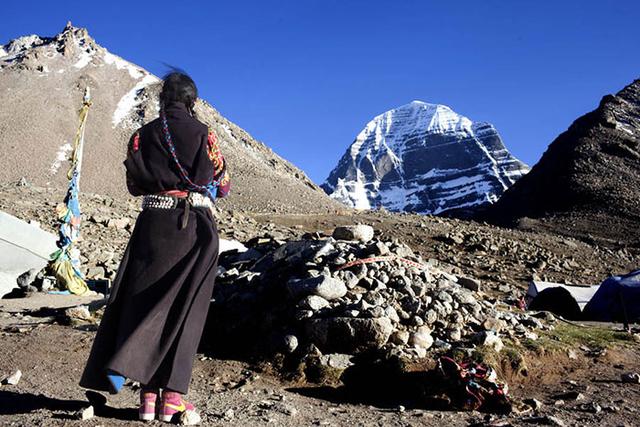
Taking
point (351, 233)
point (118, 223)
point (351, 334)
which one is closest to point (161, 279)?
point (351, 334)

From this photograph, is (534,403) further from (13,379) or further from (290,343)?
(13,379)

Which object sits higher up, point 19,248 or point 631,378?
point 19,248

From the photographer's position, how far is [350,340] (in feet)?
16.6

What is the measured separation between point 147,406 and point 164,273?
78 centimetres

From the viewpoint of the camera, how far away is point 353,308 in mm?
5363

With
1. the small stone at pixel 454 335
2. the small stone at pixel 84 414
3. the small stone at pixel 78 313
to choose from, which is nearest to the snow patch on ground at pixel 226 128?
the small stone at pixel 78 313

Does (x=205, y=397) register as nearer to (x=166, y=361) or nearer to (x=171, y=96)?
(x=166, y=361)

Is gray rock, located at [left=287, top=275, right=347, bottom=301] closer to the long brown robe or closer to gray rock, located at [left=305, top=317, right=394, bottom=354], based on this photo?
gray rock, located at [left=305, top=317, right=394, bottom=354]

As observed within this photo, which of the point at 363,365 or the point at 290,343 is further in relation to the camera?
the point at 290,343

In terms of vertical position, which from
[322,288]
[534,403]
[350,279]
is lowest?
[534,403]

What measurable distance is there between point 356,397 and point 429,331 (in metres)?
1.34

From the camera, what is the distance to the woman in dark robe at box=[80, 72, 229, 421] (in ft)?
10.2

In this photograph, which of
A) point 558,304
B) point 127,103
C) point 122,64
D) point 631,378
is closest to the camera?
point 631,378

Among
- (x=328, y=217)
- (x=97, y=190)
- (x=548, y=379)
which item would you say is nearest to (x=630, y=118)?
(x=328, y=217)
